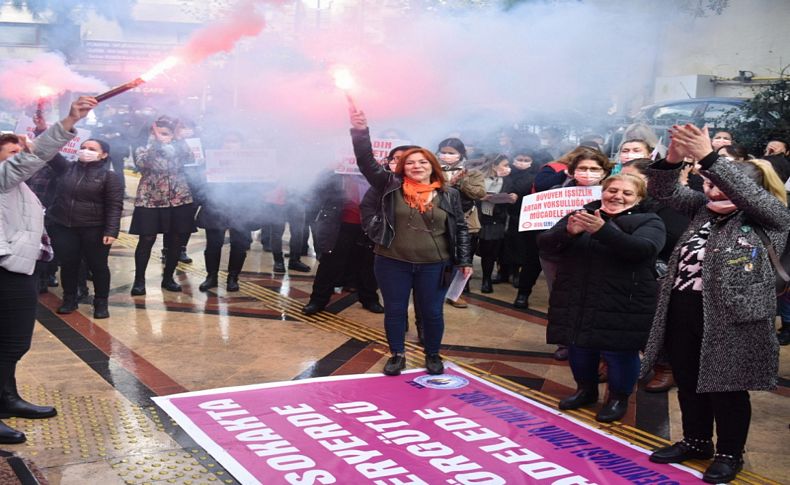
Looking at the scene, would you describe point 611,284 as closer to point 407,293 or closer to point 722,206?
point 722,206

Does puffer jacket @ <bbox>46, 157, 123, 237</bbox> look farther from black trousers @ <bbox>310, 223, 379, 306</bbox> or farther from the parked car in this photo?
the parked car

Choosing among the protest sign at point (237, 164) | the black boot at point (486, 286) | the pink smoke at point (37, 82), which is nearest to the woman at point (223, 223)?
the protest sign at point (237, 164)

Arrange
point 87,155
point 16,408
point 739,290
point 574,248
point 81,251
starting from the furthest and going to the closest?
point 81,251 → point 87,155 → point 574,248 → point 16,408 → point 739,290

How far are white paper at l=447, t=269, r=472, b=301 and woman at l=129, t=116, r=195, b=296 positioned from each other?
11.8 ft

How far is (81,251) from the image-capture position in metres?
7.98

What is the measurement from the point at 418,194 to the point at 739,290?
2599 mm

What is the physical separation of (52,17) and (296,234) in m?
7.68

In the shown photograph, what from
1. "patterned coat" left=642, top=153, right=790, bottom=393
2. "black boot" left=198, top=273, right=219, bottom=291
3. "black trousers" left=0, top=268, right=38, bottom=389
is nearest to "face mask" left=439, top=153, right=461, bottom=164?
"black boot" left=198, top=273, right=219, bottom=291

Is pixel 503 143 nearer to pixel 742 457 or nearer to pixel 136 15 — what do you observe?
pixel 742 457

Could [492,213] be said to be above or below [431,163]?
below

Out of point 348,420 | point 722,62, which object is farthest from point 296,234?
point 722,62

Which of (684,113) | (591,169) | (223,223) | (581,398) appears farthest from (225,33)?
(684,113)

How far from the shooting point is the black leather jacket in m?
6.16

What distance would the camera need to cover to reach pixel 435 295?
6.30 m
